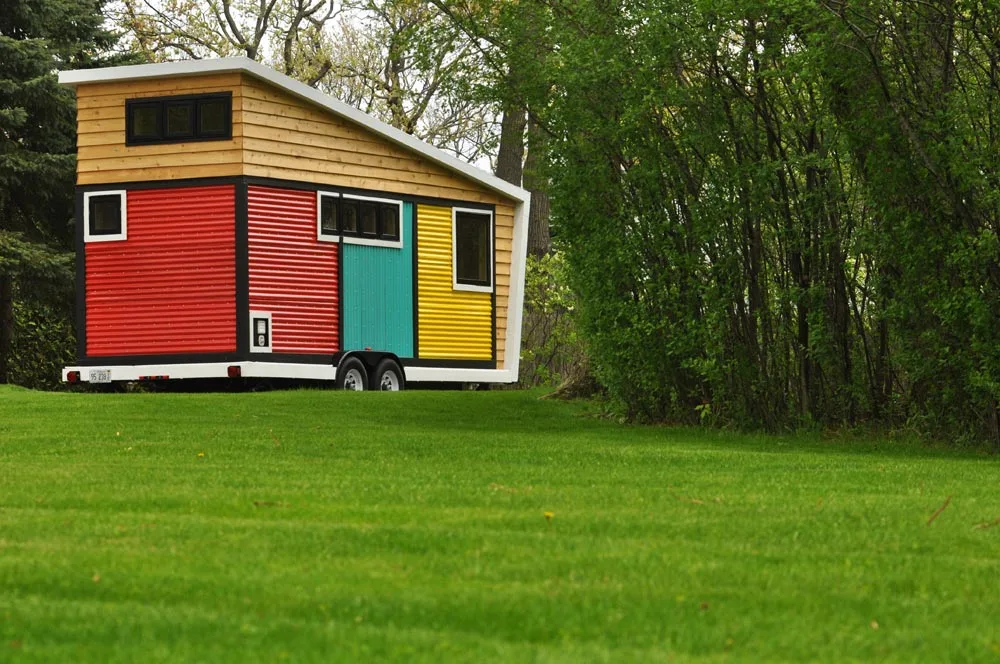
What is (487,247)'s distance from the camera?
22141 mm

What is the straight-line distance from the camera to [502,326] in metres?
22.5

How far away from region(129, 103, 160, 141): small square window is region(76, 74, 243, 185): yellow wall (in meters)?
0.12

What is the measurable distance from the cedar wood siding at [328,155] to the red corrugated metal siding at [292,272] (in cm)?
38

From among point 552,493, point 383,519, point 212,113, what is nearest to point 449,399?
point 212,113

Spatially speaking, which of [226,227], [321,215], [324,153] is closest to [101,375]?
[226,227]

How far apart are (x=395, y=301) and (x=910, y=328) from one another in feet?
31.1

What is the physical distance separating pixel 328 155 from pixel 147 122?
91.5 inches

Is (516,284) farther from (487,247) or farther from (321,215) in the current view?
(321,215)

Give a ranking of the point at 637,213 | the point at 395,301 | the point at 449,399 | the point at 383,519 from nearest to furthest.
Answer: the point at 383,519, the point at 637,213, the point at 449,399, the point at 395,301

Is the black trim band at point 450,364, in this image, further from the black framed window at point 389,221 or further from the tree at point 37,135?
the tree at point 37,135

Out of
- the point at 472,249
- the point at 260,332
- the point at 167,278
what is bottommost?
the point at 260,332

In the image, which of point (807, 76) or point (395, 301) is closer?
point (807, 76)

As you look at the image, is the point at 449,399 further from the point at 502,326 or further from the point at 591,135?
the point at 502,326

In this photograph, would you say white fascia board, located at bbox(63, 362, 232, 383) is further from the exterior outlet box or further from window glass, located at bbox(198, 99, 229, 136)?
window glass, located at bbox(198, 99, 229, 136)
